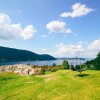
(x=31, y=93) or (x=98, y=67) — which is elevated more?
(x=98, y=67)

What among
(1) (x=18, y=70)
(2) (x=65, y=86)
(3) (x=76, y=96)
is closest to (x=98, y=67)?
(1) (x=18, y=70)

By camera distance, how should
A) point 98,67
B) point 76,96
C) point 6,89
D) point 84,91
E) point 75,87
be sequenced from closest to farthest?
point 76,96, point 84,91, point 75,87, point 6,89, point 98,67

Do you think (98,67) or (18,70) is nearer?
(18,70)

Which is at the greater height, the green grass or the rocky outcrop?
the rocky outcrop

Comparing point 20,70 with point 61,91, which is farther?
point 20,70

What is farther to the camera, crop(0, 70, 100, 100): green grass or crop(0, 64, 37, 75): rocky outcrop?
crop(0, 64, 37, 75): rocky outcrop

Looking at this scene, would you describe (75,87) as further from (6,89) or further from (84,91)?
(6,89)

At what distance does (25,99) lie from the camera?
2925 cm

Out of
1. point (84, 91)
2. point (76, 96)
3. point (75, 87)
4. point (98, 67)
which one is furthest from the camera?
point (98, 67)

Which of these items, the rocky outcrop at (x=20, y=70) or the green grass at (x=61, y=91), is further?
the rocky outcrop at (x=20, y=70)

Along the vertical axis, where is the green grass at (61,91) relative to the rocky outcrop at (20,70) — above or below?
below

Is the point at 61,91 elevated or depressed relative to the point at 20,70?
depressed

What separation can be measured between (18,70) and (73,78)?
25.4m

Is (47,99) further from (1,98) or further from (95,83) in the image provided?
(95,83)
